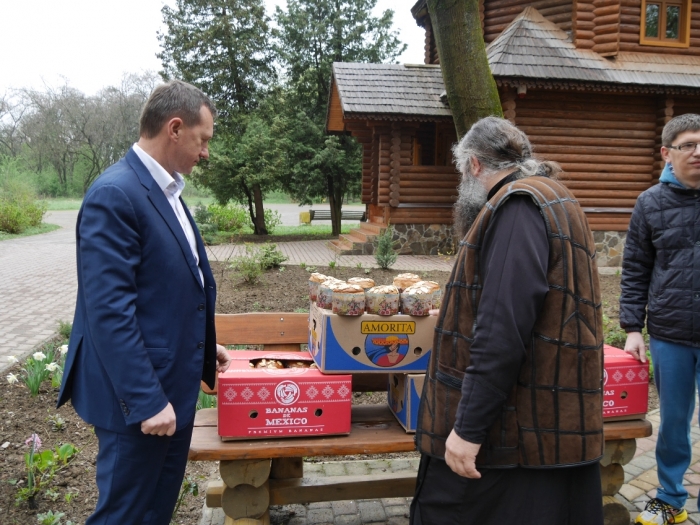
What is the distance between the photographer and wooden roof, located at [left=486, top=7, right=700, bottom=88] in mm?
11797

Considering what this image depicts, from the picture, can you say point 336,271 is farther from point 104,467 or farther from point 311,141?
point 311,141

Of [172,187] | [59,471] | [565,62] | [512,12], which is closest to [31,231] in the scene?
[512,12]

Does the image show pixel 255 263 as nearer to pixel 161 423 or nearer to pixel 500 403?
pixel 161 423

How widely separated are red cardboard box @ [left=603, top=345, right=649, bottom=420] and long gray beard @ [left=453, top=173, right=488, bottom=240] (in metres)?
1.31

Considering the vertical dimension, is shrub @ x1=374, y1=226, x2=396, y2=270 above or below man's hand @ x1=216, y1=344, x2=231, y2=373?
below

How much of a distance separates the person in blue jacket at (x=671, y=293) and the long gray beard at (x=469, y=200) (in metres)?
1.39

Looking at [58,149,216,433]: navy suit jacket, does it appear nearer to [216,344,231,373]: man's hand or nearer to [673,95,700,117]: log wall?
[216,344,231,373]: man's hand

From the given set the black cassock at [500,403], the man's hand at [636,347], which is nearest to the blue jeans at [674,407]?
the man's hand at [636,347]

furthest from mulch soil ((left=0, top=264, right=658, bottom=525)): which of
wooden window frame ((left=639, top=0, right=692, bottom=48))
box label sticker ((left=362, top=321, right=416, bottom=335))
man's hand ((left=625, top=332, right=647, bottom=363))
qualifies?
wooden window frame ((left=639, top=0, right=692, bottom=48))

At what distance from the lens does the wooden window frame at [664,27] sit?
13.2 metres

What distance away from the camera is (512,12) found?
46.4 ft

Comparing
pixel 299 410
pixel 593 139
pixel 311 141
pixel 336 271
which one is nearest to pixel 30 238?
pixel 311 141

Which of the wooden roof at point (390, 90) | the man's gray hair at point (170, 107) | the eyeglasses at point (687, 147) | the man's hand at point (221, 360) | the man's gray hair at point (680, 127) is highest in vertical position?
the wooden roof at point (390, 90)

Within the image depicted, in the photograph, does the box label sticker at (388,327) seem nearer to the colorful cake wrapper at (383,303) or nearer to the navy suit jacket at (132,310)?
the colorful cake wrapper at (383,303)
